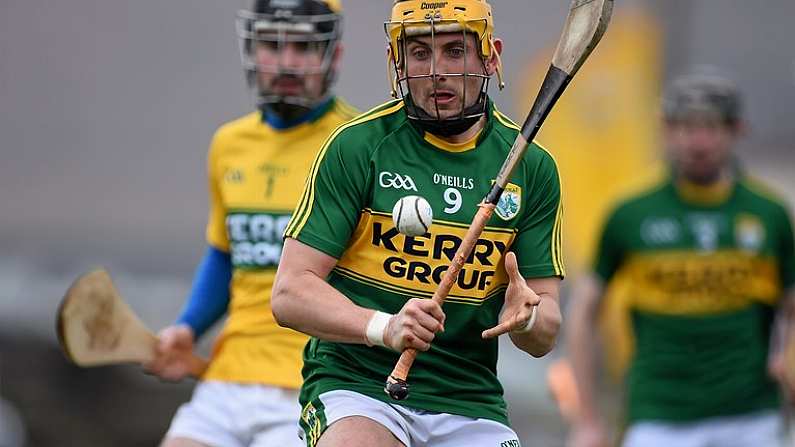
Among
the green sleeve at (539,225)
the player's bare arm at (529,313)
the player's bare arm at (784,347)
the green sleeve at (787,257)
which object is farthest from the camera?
the green sleeve at (787,257)

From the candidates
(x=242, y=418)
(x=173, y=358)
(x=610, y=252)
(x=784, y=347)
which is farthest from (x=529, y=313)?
(x=610, y=252)

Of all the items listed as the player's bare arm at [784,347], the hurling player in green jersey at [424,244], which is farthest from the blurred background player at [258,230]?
the player's bare arm at [784,347]

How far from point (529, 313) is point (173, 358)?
89.9 inches

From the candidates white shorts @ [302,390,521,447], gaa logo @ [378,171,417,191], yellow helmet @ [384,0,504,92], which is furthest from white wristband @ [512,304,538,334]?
yellow helmet @ [384,0,504,92]

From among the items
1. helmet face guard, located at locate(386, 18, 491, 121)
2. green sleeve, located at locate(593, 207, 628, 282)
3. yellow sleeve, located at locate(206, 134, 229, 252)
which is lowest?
green sleeve, located at locate(593, 207, 628, 282)

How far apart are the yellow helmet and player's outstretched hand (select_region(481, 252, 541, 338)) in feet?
2.24

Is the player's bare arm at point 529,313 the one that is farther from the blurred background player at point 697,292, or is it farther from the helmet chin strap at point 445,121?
the blurred background player at point 697,292

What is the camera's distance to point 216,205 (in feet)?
20.1

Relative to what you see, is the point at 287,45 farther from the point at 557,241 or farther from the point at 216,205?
the point at 557,241

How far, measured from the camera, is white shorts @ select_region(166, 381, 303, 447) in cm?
561

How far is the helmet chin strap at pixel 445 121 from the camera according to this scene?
15.0 ft

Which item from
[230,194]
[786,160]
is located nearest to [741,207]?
[230,194]

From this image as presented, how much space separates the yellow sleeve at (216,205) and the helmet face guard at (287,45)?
0.29 metres

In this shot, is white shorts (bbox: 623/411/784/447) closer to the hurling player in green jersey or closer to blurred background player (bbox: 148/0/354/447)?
blurred background player (bbox: 148/0/354/447)
